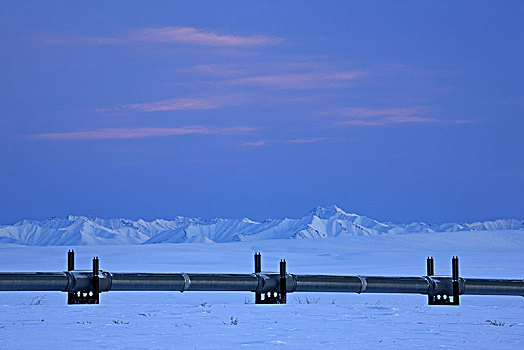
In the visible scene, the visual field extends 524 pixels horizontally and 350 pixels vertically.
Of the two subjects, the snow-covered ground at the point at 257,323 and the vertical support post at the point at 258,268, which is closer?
the snow-covered ground at the point at 257,323

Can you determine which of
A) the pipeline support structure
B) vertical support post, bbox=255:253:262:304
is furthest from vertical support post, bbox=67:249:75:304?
vertical support post, bbox=255:253:262:304

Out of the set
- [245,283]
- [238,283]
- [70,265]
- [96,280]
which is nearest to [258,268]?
[245,283]

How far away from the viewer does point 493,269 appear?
45.4 meters

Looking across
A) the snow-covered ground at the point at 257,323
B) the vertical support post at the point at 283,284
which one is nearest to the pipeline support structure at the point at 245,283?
the vertical support post at the point at 283,284

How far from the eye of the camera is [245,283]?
25375 mm

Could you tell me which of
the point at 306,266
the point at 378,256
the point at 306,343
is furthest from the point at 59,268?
the point at 306,343

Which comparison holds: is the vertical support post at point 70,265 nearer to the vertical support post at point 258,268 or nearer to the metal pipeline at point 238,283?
the metal pipeline at point 238,283

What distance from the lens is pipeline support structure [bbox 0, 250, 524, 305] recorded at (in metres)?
23.9

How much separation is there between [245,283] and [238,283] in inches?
7.4

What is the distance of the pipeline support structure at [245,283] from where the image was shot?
23870mm

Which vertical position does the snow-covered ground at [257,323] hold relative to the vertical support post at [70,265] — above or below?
below

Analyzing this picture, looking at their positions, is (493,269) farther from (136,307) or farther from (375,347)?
(375,347)

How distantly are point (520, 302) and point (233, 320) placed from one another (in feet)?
39.4

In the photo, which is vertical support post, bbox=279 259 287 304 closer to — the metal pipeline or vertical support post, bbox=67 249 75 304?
the metal pipeline
